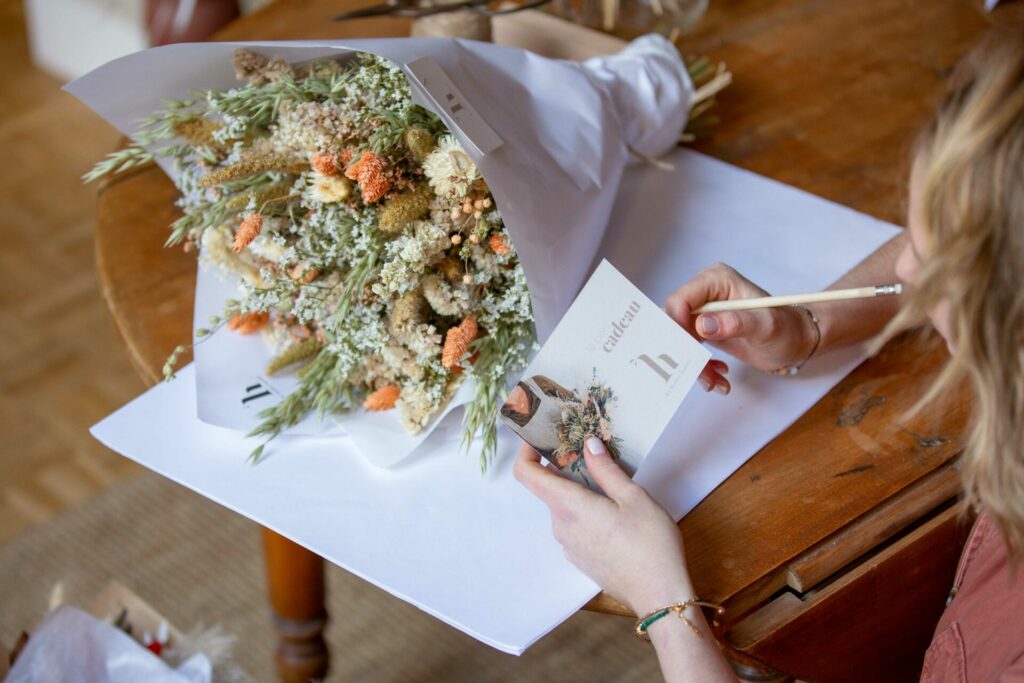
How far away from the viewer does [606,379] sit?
93 centimetres

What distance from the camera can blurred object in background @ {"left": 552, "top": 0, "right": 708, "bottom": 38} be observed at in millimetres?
1513

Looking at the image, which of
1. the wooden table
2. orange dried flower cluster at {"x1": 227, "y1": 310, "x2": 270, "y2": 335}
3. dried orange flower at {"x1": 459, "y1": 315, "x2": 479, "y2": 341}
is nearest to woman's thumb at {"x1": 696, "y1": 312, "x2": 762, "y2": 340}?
the wooden table

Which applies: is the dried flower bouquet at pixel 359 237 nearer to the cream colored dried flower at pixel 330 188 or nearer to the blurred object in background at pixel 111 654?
the cream colored dried flower at pixel 330 188

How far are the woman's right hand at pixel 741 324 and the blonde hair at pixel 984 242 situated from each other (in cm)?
27

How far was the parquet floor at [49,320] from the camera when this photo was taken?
2066mm

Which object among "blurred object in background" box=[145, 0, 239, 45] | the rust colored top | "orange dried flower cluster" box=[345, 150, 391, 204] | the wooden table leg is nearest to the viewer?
the rust colored top

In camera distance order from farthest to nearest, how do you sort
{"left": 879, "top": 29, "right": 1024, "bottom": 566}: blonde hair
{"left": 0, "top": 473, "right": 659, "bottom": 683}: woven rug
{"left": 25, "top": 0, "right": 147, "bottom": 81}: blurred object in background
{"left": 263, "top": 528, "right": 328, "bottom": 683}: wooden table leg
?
{"left": 25, "top": 0, "right": 147, "bottom": 81}: blurred object in background, {"left": 0, "top": 473, "right": 659, "bottom": 683}: woven rug, {"left": 263, "top": 528, "right": 328, "bottom": 683}: wooden table leg, {"left": 879, "top": 29, "right": 1024, "bottom": 566}: blonde hair

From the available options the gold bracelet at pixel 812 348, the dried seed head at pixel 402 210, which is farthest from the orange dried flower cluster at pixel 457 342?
the gold bracelet at pixel 812 348

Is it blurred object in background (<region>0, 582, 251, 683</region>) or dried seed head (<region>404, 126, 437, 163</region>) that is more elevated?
dried seed head (<region>404, 126, 437, 163</region>)

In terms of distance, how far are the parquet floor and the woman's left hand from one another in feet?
4.75

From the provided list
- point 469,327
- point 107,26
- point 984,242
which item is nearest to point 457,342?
point 469,327

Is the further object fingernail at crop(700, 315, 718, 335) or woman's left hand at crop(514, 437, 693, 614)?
fingernail at crop(700, 315, 718, 335)

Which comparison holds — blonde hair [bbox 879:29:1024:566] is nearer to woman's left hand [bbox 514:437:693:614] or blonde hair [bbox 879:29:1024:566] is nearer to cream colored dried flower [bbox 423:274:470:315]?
woman's left hand [bbox 514:437:693:614]

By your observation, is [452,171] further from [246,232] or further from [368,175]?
[246,232]
